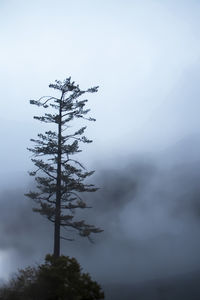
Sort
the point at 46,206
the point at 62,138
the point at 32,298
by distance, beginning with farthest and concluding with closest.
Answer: the point at 62,138 < the point at 46,206 < the point at 32,298

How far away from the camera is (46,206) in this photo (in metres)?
29.5

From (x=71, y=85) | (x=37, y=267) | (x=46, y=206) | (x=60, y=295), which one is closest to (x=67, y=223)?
(x=46, y=206)

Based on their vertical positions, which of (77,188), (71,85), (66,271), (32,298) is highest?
(71,85)

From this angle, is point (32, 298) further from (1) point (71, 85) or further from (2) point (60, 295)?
(1) point (71, 85)

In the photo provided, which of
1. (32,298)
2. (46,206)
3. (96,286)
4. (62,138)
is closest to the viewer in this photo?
(32,298)

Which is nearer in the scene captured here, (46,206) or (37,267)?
(37,267)

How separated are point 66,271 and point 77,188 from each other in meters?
8.42

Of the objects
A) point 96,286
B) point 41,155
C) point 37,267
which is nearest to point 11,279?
point 37,267

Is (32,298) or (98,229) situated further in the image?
(98,229)

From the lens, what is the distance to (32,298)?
22578 millimetres

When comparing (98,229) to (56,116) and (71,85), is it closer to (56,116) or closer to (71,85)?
(56,116)

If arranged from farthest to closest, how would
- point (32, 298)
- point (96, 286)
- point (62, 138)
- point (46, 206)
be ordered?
point (62, 138) < point (46, 206) < point (96, 286) < point (32, 298)

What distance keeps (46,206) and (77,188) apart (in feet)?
10.1

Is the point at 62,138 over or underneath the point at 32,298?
over
